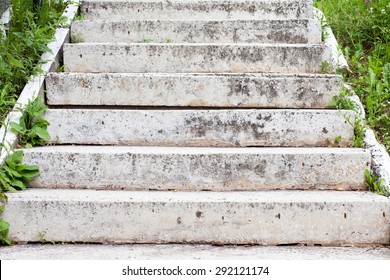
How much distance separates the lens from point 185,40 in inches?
177

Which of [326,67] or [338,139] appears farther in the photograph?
[326,67]

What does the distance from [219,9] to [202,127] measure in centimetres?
168

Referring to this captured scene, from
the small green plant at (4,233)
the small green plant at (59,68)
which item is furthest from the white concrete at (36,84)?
the small green plant at (4,233)

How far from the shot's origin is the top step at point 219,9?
4789 millimetres

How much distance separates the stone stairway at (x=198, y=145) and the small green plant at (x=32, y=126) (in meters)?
0.08

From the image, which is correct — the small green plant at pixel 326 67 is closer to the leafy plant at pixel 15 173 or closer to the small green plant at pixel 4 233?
the leafy plant at pixel 15 173

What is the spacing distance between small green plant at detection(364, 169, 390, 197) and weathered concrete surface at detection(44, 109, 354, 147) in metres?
0.38

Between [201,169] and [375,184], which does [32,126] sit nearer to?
[201,169]

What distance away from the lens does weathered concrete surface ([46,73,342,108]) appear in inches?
148

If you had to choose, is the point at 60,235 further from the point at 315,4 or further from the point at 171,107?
the point at 315,4

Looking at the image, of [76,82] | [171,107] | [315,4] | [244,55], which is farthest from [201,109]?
[315,4]

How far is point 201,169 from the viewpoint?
3252 mm

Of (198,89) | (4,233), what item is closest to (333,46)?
(198,89)

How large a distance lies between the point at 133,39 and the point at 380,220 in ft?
8.35
